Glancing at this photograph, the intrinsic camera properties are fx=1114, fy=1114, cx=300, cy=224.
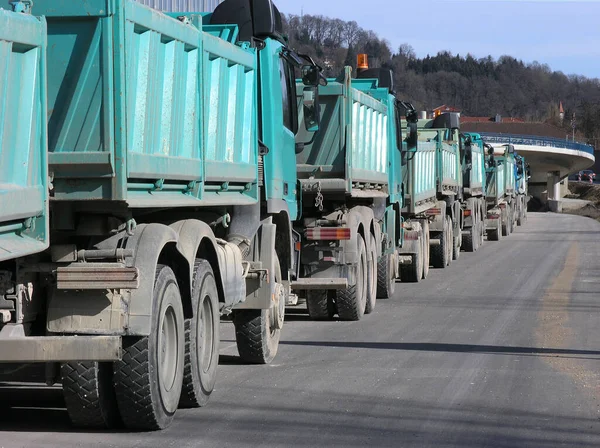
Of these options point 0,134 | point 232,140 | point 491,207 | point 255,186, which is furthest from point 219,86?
point 491,207

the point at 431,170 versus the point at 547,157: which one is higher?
the point at 547,157

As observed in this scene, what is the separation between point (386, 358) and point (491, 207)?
28.5 metres

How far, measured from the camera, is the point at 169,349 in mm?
7609

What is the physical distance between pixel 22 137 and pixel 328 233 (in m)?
8.34

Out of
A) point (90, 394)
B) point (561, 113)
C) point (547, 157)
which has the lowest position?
point (90, 394)

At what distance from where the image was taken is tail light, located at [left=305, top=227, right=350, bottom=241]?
1381 centimetres

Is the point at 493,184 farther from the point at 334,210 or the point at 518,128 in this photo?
the point at 518,128

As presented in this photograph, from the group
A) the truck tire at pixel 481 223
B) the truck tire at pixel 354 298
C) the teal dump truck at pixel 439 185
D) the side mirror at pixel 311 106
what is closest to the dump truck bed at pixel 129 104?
the side mirror at pixel 311 106

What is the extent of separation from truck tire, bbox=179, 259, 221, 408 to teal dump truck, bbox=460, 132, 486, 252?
22.3m

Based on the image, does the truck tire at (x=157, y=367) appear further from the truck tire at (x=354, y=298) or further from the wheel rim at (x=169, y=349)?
the truck tire at (x=354, y=298)

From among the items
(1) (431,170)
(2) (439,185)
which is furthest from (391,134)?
(2) (439,185)

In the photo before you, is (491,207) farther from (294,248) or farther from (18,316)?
(18,316)

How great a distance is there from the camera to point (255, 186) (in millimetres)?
9828

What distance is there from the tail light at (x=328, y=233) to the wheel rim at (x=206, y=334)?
5269 mm
